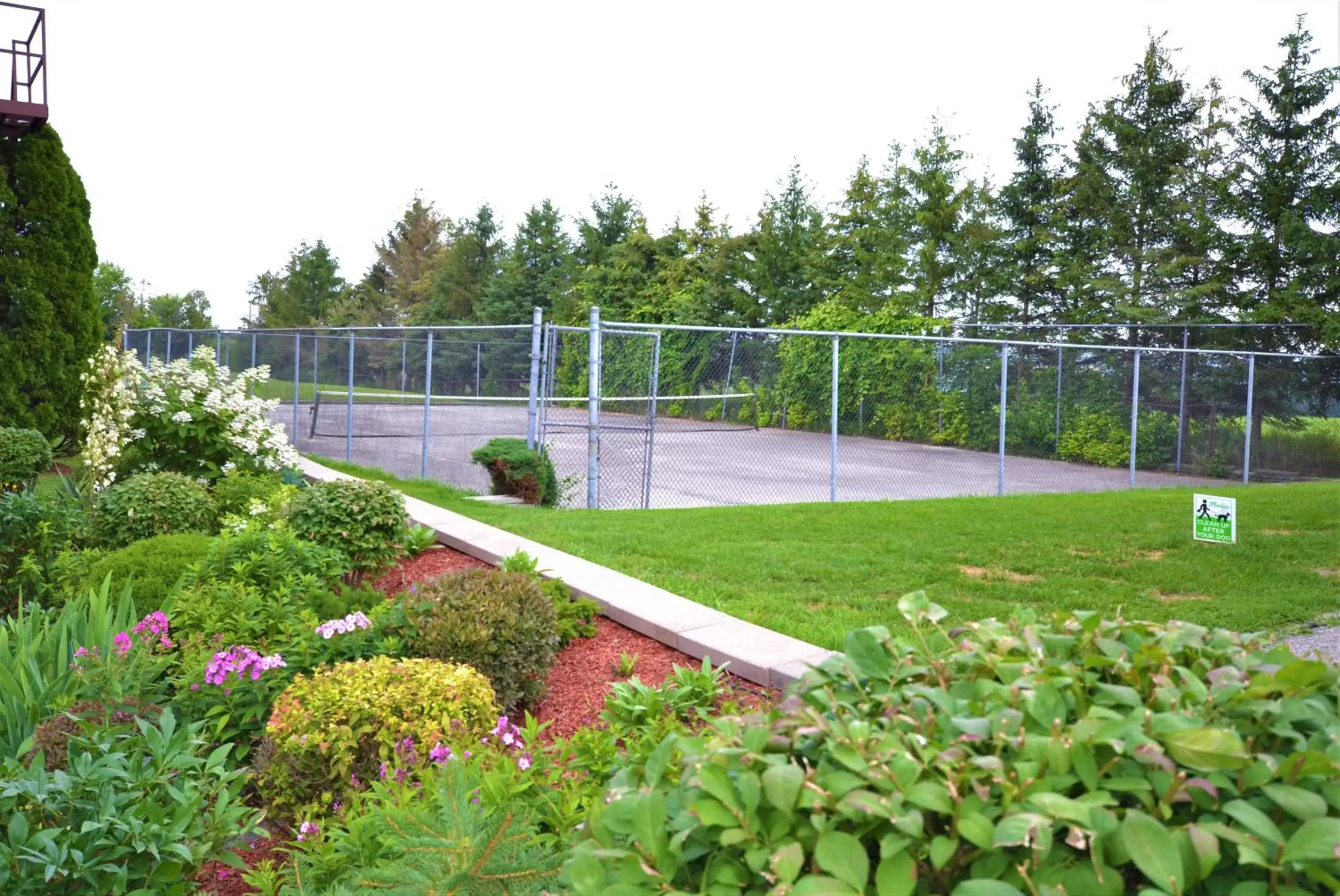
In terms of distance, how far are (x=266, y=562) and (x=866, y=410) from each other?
14235 mm

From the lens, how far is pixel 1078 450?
680 inches

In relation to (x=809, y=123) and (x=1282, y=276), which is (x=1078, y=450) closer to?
(x=1282, y=276)

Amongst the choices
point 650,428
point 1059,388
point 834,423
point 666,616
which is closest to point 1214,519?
point 834,423

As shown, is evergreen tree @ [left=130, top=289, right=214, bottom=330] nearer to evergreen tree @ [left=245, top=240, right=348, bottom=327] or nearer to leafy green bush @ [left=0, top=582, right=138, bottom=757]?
evergreen tree @ [left=245, top=240, right=348, bottom=327]

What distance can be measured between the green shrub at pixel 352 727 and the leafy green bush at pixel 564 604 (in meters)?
1.00

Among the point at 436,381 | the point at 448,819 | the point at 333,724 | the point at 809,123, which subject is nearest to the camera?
the point at 448,819

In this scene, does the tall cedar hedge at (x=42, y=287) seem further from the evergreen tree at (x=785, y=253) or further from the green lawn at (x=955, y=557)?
the evergreen tree at (x=785, y=253)

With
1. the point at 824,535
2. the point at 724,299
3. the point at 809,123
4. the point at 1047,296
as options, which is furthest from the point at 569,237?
the point at 824,535

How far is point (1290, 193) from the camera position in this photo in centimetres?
2142

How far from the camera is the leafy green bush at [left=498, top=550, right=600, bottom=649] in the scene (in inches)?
181

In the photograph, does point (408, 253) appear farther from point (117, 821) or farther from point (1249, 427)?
point (117, 821)

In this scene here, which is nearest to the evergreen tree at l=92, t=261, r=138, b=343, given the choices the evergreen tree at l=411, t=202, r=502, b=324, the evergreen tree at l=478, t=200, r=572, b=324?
the evergreen tree at l=411, t=202, r=502, b=324

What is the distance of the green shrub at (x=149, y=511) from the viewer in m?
6.61

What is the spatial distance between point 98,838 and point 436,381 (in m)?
13.5
